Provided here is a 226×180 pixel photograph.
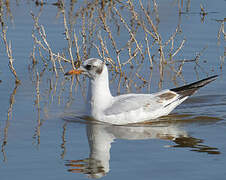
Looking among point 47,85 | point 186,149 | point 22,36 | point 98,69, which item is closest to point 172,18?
point 22,36

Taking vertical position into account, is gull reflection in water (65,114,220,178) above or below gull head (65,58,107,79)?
below

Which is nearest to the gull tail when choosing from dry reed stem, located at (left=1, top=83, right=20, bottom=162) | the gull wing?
the gull wing

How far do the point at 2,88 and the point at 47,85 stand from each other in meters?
0.92

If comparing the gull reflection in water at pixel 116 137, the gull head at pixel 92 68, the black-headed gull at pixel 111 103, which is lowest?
the gull reflection in water at pixel 116 137

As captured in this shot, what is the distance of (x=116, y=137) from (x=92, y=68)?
1.42 m

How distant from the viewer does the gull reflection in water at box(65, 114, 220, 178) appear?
8.18m

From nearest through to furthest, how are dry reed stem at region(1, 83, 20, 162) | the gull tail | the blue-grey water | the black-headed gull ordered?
1. the blue-grey water
2. dry reed stem at region(1, 83, 20, 162)
3. the black-headed gull
4. the gull tail

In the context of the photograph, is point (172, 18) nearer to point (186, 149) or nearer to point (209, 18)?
point (209, 18)

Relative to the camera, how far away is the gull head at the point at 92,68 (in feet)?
34.0

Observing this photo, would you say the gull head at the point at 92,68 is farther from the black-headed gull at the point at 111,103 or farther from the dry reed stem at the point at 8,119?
the dry reed stem at the point at 8,119

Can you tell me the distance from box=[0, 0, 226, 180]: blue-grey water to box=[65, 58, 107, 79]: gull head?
775 millimetres


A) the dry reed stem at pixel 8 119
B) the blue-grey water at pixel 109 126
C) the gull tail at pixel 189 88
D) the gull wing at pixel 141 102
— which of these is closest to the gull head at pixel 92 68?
the gull wing at pixel 141 102

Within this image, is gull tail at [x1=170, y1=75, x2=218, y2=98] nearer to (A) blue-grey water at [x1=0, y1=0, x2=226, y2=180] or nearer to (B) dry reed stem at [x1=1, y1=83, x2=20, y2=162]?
(A) blue-grey water at [x1=0, y1=0, x2=226, y2=180]

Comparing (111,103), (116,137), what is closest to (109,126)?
(111,103)
